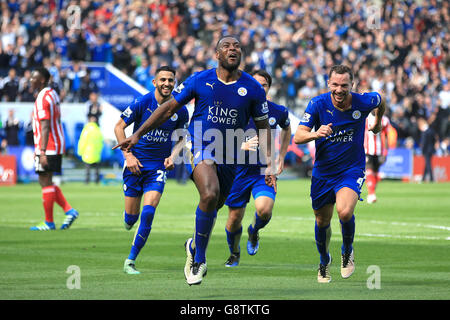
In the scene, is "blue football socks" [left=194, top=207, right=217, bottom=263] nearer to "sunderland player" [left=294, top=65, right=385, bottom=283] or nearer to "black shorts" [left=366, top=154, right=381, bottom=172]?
"sunderland player" [left=294, top=65, right=385, bottom=283]

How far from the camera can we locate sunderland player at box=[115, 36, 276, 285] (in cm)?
917

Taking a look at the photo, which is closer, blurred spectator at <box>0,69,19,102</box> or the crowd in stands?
blurred spectator at <box>0,69,19,102</box>

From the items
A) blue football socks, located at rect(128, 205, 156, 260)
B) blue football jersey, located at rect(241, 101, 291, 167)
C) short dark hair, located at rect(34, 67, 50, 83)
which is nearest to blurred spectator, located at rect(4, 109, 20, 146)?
short dark hair, located at rect(34, 67, 50, 83)

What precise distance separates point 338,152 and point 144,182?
258 cm

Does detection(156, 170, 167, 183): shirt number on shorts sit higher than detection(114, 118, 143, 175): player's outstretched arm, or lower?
lower

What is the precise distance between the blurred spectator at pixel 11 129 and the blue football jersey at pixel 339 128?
21.7 m

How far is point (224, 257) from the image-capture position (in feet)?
40.7

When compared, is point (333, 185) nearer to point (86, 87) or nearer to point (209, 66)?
point (86, 87)

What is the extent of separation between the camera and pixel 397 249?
1328cm

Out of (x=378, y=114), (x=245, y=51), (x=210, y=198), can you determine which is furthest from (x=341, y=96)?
(x=245, y=51)

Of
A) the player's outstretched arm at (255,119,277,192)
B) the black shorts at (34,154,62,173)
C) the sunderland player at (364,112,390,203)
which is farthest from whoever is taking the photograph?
the sunderland player at (364,112,390,203)

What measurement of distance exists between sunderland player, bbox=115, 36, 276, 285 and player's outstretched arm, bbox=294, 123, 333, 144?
625 millimetres
